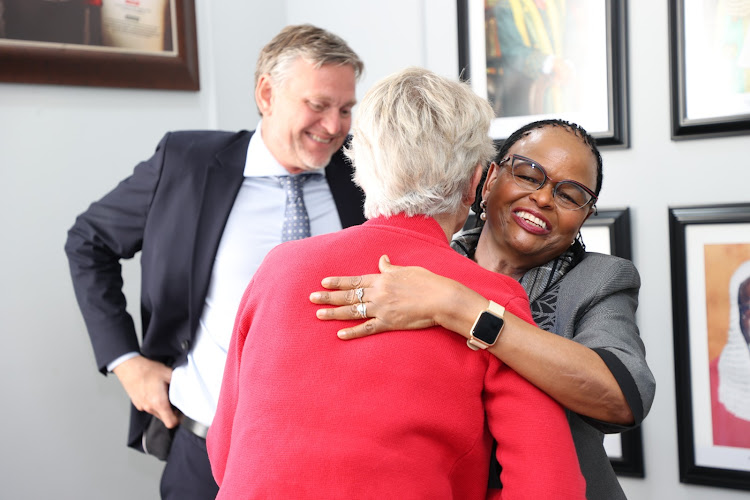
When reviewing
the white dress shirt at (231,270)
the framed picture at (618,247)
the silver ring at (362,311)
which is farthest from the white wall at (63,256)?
the silver ring at (362,311)

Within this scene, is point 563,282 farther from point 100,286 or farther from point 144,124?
point 144,124

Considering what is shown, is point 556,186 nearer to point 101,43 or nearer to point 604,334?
point 604,334

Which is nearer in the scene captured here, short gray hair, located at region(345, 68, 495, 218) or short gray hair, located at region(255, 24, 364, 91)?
short gray hair, located at region(345, 68, 495, 218)

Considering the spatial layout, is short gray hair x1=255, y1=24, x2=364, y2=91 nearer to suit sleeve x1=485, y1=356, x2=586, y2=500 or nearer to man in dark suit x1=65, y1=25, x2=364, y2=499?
man in dark suit x1=65, y1=25, x2=364, y2=499

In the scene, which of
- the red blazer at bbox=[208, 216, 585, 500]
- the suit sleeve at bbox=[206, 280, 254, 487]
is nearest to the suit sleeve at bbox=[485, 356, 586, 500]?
the red blazer at bbox=[208, 216, 585, 500]

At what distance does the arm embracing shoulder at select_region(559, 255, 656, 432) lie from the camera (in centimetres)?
114

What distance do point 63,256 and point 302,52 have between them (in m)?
1.02

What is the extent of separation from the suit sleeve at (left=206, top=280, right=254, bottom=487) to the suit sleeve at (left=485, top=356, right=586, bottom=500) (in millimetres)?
407

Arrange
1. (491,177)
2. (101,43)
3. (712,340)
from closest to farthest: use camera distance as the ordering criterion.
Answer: (491,177)
(712,340)
(101,43)

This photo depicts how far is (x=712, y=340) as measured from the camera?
7.07 ft

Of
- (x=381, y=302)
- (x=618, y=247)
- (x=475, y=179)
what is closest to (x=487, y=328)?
(x=381, y=302)

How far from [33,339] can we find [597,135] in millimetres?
1890

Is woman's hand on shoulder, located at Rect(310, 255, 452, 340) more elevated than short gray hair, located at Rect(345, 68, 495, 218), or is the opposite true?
short gray hair, located at Rect(345, 68, 495, 218)

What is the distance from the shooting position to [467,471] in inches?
39.8
